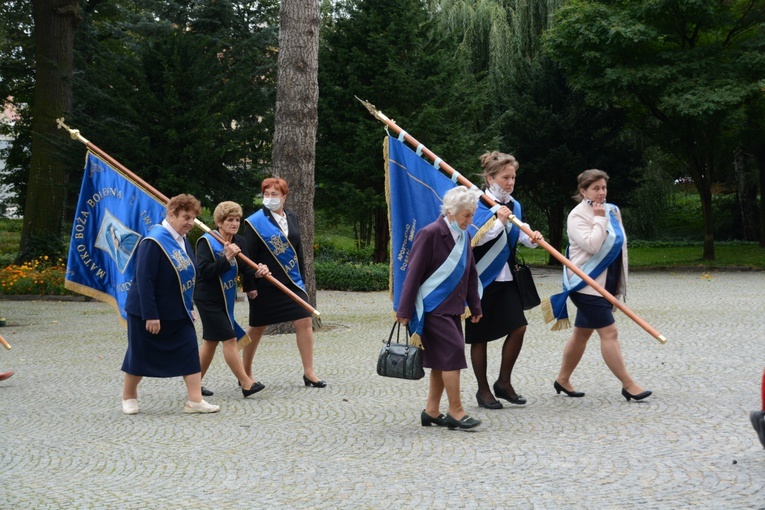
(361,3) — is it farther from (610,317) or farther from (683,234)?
(683,234)

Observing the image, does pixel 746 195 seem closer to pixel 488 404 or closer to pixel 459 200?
pixel 488 404

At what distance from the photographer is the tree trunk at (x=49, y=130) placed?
75.8 feet

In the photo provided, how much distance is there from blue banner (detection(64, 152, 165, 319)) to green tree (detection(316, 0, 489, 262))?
15411 mm

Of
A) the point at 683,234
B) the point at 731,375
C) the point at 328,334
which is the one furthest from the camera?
the point at 683,234

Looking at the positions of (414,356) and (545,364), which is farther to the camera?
(545,364)

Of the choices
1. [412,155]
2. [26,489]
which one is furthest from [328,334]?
[26,489]

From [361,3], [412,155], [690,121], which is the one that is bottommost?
[412,155]

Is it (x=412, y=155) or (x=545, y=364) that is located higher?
(x=412, y=155)

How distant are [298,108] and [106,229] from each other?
4.95 m

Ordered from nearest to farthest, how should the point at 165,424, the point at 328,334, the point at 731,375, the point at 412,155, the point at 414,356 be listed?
the point at 414,356 → the point at 165,424 → the point at 412,155 → the point at 731,375 → the point at 328,334

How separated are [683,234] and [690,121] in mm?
15883

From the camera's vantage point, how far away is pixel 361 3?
25.5 m

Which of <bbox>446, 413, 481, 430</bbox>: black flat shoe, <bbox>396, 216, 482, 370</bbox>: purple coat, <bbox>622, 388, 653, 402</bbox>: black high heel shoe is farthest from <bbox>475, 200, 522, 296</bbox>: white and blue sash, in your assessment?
<bbox>622, 388, 653, 402</bbox>: black high heel shoe

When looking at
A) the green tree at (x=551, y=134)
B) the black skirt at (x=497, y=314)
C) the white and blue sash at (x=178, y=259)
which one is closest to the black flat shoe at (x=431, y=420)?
the black skirt at (x=497, y=314)
